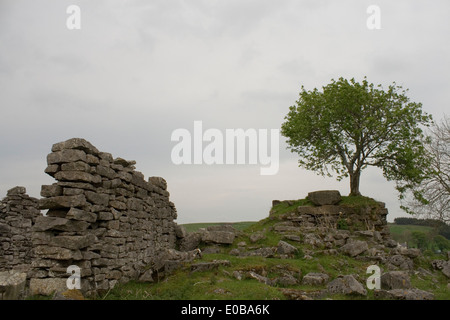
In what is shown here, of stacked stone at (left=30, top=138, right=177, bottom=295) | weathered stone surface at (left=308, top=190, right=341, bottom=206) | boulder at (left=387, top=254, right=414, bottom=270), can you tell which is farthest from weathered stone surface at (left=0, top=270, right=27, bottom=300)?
weathered stone surface at (left=308, top=190, right=341, bottom=206)

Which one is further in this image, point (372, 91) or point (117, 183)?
point (372, 91)

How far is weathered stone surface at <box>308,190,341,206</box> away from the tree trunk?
2.22 meters

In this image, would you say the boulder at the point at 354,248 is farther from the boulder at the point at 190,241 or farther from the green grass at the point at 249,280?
the boulder at the point at 190,241

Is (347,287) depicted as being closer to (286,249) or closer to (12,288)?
(286,249)

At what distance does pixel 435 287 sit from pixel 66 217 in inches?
522

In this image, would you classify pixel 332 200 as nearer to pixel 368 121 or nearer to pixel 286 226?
pixel 286 226

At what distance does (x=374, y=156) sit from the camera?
1045 inches

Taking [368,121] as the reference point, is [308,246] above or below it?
below

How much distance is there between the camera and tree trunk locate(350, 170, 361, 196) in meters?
26.5

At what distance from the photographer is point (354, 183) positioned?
26.7m

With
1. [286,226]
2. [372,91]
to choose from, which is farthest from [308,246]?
[372,91]

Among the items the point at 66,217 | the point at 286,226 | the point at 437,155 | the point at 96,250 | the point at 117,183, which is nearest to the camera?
the point at 66,217

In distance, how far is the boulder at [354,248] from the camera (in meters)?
17.2
